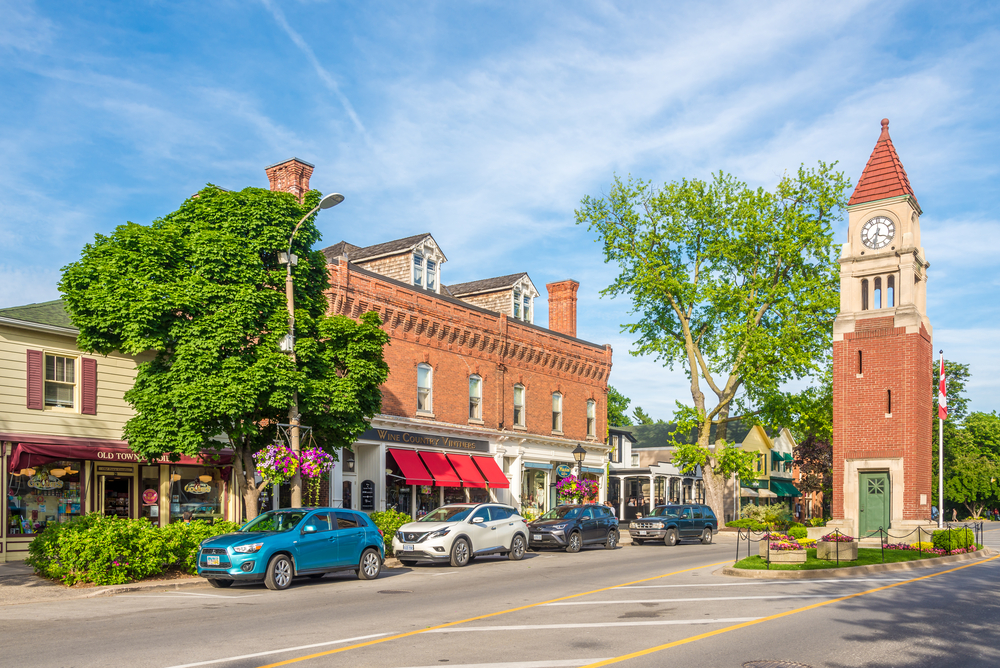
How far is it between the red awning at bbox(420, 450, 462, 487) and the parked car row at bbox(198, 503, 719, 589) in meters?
5.71

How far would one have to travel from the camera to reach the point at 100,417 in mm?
23844

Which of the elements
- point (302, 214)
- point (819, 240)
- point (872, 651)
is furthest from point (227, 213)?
point (819, 240)

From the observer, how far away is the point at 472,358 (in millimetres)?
36844

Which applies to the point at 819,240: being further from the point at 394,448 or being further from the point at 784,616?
the point at 784,616

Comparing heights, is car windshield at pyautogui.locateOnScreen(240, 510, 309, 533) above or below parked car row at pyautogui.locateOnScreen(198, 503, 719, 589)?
above

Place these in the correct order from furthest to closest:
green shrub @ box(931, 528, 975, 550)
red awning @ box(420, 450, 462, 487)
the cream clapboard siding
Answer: red awning @ box(420, 450, 462, 487), green shrub @ box(931, 528, 975, 550), the cream clapboard siding

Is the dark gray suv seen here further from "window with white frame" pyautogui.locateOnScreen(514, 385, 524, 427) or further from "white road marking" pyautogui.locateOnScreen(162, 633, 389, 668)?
"white road marking" pyautogui.locateOnScreen(162, 633, 389, 668)

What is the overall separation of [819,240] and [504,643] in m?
35.8

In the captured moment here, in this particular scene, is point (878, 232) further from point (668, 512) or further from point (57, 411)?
point (57, 411)

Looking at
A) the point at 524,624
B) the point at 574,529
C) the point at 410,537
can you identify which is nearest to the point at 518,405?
the point at 574,529

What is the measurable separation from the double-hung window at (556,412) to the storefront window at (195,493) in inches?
763

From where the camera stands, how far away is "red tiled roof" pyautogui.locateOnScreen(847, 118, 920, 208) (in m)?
38.2

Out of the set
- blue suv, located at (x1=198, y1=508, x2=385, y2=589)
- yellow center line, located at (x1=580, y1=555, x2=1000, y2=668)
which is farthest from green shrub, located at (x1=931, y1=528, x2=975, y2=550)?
blue suv, located at (x1=198, y1=508, x2=385, y2=589)

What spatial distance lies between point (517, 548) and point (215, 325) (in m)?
10.7
